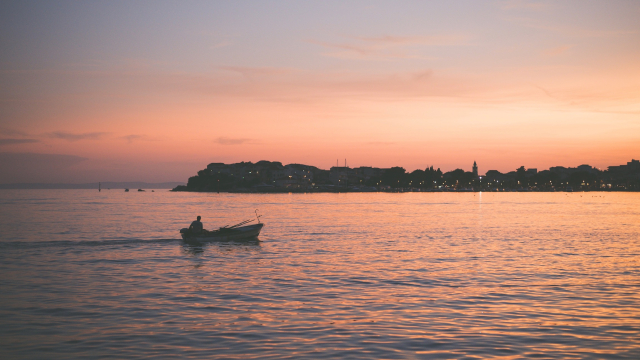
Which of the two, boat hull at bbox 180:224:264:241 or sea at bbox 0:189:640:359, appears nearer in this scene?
sea at bbox 0:189:640:359

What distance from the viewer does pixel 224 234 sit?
42156 mm

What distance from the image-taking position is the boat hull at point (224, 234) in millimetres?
40719

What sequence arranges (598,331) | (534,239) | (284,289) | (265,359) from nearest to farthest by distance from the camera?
(265,359)
(598,331)
(284,289)
(534,239)

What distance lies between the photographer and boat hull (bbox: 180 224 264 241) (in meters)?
40.7

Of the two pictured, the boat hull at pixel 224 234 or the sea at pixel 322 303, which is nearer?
the sea at pixel 322 303

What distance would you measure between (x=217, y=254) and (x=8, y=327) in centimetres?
1998

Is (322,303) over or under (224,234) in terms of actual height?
under

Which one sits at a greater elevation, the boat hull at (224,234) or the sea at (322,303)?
the boat hull at (224,234)

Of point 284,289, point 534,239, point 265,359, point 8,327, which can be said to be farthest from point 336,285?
point 534,239

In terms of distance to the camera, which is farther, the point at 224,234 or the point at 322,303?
the point at 224,234

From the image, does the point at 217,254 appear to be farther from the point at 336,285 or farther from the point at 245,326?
the point at 245,326

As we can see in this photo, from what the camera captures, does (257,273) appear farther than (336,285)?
Yes

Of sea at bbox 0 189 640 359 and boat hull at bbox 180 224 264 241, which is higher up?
boat hull at bbox 180 224 264 241

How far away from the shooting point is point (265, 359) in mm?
12219
